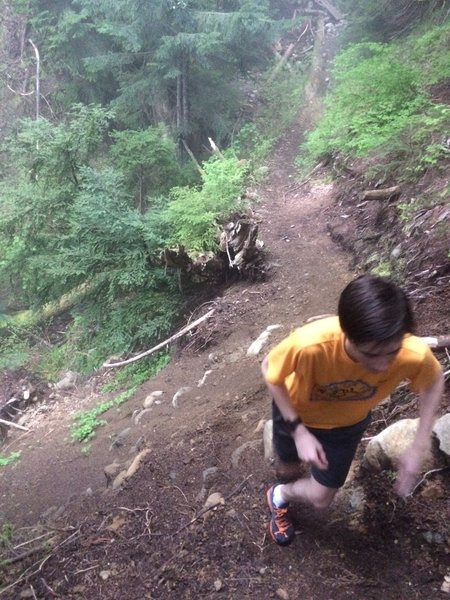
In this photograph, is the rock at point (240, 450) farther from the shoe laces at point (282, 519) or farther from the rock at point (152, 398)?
the rock at point (152, 398)

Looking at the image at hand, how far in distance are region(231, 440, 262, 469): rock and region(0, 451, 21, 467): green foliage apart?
4354mm

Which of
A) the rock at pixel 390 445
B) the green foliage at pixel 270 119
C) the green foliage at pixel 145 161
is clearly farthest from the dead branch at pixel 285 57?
the rock at pixel 390 445

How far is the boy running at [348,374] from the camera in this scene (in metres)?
1.64

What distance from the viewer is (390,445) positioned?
274cm

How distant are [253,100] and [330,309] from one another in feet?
43.6

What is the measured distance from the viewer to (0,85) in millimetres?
17453

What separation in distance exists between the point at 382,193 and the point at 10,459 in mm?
6820

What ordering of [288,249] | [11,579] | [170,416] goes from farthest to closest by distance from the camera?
[288,249] → [170,416] → [11,579]

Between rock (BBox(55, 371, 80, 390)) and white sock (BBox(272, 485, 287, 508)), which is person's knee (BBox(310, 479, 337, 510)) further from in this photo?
rock (BBox(55, 371, 80, 390))

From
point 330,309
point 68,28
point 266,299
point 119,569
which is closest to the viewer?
point 119,569

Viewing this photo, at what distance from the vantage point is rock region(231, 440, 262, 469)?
11.5 feet

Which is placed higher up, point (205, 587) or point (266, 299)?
point (205, 587)

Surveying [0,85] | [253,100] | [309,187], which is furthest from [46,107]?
[309,187]

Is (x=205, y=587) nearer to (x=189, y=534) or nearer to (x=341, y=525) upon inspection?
(x=189, y=534)
